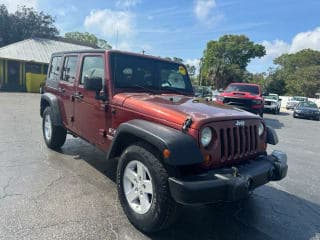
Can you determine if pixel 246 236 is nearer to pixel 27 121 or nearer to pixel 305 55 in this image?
pixel 27 121

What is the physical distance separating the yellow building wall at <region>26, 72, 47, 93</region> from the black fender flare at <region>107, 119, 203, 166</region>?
24.8 metres

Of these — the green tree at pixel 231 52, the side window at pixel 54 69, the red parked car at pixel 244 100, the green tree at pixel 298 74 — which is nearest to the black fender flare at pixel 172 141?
the side window at pixel 54 69

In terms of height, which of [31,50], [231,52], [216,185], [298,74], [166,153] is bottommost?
[216,185]

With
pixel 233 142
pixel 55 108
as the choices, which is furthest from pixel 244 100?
pixel 233 142

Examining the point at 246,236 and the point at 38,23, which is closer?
the point at 246,236

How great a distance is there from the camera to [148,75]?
15.3 feet

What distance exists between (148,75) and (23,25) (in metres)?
37.1

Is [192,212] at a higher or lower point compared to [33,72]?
lower

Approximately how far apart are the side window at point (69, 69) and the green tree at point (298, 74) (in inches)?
1936

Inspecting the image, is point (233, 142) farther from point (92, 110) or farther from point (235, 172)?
point (92, 110)

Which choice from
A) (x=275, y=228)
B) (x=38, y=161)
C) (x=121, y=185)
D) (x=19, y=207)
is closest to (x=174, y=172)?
(x=121, y=185)

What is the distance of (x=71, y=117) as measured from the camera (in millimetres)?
5277

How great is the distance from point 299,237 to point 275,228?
266 millimetres

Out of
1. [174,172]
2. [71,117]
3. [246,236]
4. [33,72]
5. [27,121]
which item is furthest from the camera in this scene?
[33,72]
